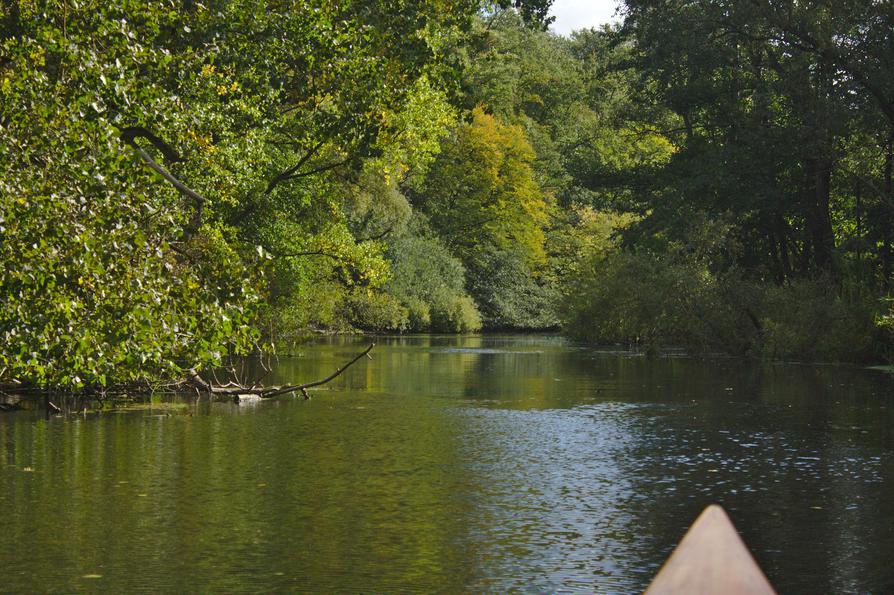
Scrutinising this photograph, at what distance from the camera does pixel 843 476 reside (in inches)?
538

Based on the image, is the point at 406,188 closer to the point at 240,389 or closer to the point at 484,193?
the point at 484,193

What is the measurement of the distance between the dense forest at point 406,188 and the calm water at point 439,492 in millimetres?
Answer: 1403

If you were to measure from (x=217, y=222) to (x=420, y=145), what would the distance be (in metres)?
7.82

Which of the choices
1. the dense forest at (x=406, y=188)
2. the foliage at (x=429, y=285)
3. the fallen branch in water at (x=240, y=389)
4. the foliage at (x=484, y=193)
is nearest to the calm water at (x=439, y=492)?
the fallen branch in water at (x=240, y=389)

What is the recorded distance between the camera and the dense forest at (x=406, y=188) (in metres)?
11.5

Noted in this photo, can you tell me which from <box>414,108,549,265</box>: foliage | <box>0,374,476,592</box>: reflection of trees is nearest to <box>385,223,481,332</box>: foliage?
<box>414,108,549,265</box>: foliage

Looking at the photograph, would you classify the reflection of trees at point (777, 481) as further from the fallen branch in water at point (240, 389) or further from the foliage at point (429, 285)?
the foliage at point (429, 285)

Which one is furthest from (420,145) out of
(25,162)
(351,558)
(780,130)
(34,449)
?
(351,558)

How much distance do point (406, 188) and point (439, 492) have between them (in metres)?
63.4

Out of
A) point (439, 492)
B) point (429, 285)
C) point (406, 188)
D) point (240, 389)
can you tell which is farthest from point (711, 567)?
point (406, 188)

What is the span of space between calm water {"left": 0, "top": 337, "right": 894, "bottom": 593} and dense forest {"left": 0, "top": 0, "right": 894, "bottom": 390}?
55.2 inches

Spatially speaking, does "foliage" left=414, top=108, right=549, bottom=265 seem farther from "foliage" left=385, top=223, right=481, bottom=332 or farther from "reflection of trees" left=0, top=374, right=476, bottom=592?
"reflection of trees" left=0, top=374, right=476, bottom=592

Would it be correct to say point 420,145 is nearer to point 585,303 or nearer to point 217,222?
point 217,222

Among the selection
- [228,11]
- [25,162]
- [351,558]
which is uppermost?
[228,11]
